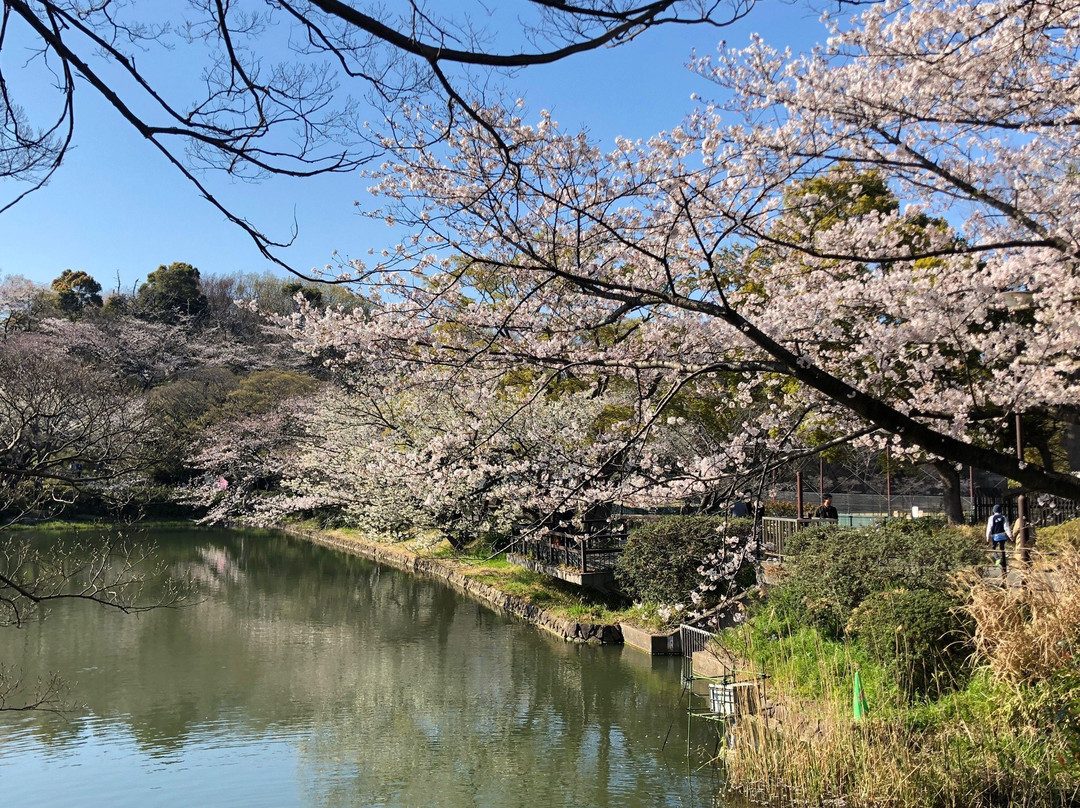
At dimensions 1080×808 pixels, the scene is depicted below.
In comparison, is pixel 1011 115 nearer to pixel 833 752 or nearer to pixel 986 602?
pixel 986 602

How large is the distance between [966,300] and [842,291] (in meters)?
0.74

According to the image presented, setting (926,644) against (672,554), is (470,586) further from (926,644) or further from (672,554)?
(926,644)

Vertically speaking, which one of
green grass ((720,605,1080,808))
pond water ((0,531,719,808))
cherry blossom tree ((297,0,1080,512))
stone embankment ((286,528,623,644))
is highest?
cherry blossom tree ((297,0,1080,512))

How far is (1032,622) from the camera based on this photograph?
546 centimetres

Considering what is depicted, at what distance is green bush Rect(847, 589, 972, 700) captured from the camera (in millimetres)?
6309

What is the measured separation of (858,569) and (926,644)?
59.8 inches

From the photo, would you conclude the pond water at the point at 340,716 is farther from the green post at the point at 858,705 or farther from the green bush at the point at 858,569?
the green bush at the point at 858,569

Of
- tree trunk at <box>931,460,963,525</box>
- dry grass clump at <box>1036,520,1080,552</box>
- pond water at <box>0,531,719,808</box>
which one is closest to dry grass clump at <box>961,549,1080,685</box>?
pond water at <box>0,531,719,808</box>

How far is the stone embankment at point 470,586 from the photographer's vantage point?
11.7m

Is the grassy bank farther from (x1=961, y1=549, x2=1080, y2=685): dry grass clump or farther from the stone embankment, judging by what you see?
the stone embankment

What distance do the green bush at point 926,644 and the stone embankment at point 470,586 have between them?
18.4 feet

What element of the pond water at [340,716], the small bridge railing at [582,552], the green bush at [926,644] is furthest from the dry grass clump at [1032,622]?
the small bridge railing at [582,552]

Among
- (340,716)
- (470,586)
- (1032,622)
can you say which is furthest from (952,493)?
(340,716)

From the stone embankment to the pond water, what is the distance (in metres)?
0.26
